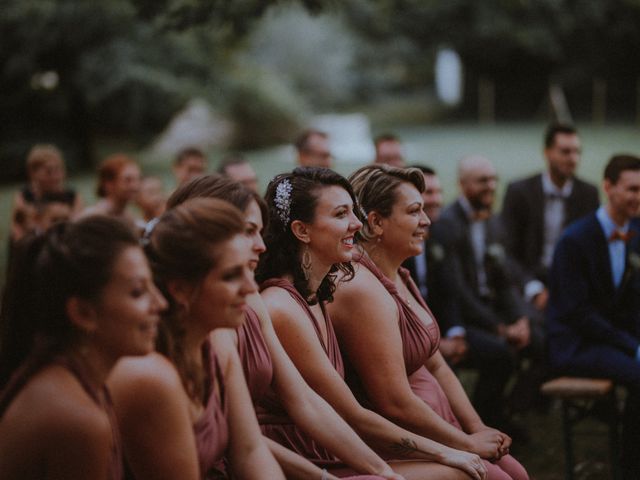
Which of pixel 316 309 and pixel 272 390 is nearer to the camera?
pixel 272 390

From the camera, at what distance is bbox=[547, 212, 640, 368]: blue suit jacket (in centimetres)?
474

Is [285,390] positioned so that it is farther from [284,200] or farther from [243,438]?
[284,200]

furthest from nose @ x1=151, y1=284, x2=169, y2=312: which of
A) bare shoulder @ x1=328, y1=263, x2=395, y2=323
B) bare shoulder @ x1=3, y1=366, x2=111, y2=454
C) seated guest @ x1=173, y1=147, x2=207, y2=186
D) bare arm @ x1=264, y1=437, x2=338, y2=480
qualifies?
seated guest @ x1=173, y1=147, x2=207, y2=186

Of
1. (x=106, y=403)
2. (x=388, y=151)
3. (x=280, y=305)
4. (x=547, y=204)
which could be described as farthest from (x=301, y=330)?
(x=547, y=204)

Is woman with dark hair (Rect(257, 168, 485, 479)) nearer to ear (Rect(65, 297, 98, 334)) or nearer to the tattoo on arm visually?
the tattoo on arm

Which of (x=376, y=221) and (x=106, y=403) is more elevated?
(x=376, y=221)

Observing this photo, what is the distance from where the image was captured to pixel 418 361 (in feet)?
11.3

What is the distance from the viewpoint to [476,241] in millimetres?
6059

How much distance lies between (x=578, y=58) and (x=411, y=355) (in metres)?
29.0

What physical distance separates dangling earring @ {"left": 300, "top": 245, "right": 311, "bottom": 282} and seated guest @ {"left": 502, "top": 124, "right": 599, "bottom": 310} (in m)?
3.68

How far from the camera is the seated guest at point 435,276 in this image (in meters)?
5.65

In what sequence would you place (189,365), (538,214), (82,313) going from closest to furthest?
(82,313) → (189,365) → (538,214)

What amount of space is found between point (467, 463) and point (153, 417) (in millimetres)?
1372

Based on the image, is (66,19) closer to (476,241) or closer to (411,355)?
(476,241)
